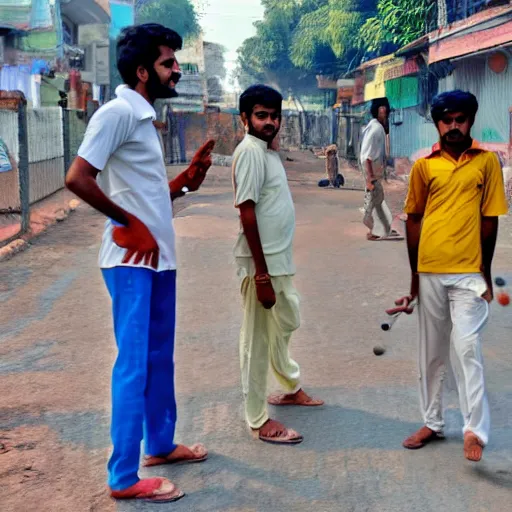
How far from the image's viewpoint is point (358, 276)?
29.5ft

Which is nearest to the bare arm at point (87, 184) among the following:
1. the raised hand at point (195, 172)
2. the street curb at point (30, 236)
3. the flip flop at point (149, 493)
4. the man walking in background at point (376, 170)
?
the raised hand at point (195, 172)

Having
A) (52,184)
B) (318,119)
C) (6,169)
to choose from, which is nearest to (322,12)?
(318,119)

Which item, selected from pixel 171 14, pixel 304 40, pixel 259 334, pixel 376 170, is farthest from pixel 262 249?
pixel 171 14

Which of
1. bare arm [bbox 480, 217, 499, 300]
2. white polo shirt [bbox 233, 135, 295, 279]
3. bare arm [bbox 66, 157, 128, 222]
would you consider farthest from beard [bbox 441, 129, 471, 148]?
bare arm [bbox 66, 157, 128, 222]

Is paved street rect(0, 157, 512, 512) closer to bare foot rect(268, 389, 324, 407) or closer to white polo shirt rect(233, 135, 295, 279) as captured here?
bare foot rect(268, 389, 324, 407)

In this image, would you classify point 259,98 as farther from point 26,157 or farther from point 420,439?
point 26,157

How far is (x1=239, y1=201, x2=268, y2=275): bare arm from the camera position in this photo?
4.31 metres

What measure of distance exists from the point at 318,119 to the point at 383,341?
48360 millimetres

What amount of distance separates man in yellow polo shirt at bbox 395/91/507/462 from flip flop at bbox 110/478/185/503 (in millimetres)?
1346

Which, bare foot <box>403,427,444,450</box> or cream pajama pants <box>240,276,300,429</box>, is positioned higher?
cream pajama pants <box>240,276,300,429</box>

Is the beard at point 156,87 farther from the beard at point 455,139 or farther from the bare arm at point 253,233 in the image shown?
the beard at point 455,139

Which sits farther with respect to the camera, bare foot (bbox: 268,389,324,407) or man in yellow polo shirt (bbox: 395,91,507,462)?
bare foot (bbox: 268,389,324,407)

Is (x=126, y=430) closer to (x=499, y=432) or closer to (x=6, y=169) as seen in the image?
(x=499, y=432)

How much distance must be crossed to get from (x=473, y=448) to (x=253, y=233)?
144 cm
